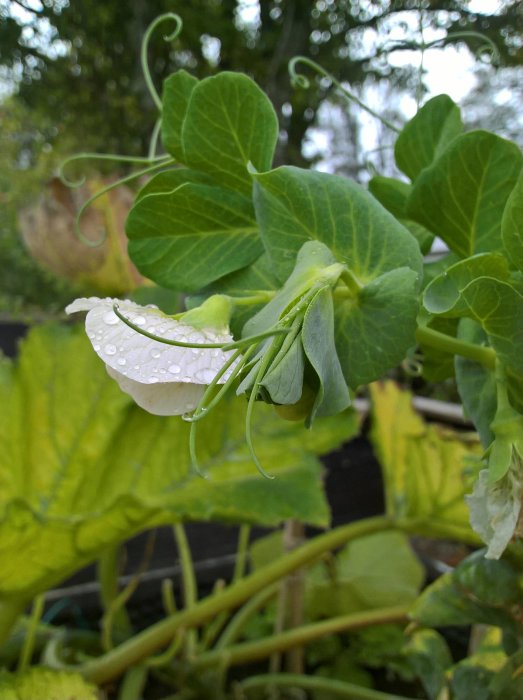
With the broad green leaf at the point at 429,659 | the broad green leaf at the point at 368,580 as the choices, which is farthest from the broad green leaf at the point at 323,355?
the broad green leaf at the point at 368,580

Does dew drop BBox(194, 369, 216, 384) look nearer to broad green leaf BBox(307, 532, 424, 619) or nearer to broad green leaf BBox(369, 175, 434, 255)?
broad green leaf BBox(369, 175, 434, 255)

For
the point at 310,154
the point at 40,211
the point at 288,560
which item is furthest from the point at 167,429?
the point at 310,154

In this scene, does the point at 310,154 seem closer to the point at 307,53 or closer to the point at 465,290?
the point at 307,53

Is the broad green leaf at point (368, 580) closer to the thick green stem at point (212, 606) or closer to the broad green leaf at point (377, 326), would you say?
the thick green stem at point (212, 606)

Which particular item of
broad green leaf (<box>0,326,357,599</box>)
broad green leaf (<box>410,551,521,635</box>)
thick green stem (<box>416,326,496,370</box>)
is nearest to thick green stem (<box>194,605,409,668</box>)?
broad green leaf (<box>0,326,357,599</box>)

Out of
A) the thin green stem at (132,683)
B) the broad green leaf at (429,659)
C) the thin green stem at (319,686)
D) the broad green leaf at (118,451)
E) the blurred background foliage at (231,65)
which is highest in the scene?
the blurred background foliage at (231,65)

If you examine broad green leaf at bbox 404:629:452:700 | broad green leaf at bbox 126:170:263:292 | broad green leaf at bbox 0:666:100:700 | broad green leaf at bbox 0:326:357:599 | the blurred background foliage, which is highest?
the blurred background foliage
